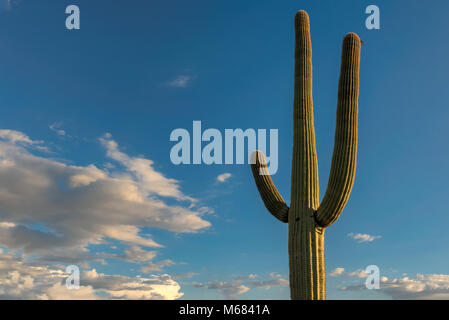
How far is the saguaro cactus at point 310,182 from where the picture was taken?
1089 centimetres

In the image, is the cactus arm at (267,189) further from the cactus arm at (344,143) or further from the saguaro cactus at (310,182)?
the cactus arm at (344,143)

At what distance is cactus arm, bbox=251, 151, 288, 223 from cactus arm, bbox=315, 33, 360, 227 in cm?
119

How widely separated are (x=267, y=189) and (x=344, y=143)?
2756mm

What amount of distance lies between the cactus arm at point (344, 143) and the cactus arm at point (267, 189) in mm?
1190

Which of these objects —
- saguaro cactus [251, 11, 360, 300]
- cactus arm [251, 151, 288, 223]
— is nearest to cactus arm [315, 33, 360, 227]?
saguaro cactus [251, 11, 360, 300]

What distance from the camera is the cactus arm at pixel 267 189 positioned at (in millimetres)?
12090

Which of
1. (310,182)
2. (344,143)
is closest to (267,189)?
(310,182)

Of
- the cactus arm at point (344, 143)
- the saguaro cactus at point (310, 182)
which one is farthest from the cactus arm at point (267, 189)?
the cactus arm at point (344, 143)

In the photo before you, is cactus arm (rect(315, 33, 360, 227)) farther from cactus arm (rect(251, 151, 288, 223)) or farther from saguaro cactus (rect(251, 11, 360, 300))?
cactus arm (rect(251, 151, 288, 223))

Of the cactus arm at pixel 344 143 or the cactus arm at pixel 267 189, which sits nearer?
the cactus arm at pixel 344 143

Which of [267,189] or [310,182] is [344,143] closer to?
[310,182]

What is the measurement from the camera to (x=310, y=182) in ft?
38.3

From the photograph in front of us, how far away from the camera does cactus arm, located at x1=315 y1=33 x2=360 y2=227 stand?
10.9m
